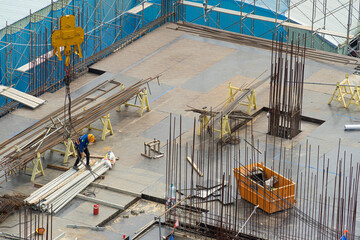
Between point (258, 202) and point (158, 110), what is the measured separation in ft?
30.6

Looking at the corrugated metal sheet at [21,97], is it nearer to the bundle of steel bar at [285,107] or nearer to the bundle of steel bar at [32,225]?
the bundle of steel bar at [32,225]

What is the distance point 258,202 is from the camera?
33.4 metres

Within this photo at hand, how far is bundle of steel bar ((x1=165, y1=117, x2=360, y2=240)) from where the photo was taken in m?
32.2

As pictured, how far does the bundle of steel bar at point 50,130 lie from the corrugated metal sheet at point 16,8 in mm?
5571

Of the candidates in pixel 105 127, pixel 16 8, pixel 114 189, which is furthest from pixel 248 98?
pixel 16 8

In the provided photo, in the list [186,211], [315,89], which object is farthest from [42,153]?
[315,89]

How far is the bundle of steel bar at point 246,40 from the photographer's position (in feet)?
151

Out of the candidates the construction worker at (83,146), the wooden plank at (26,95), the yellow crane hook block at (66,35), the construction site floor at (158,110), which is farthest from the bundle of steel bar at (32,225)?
the wooden plank at (26,95)

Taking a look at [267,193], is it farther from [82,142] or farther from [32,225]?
[32,225]

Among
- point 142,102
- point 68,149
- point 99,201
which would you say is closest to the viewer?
point 99,201

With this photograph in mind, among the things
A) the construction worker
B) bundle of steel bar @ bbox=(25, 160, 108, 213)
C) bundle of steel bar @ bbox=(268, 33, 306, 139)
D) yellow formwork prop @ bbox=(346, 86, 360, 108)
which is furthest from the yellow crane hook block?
yellow formwork prop @ bbox=(346, 86, 360, 108)

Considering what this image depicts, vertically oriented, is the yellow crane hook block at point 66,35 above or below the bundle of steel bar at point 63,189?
above

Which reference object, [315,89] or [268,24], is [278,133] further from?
[268,24]

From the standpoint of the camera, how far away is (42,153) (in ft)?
120
